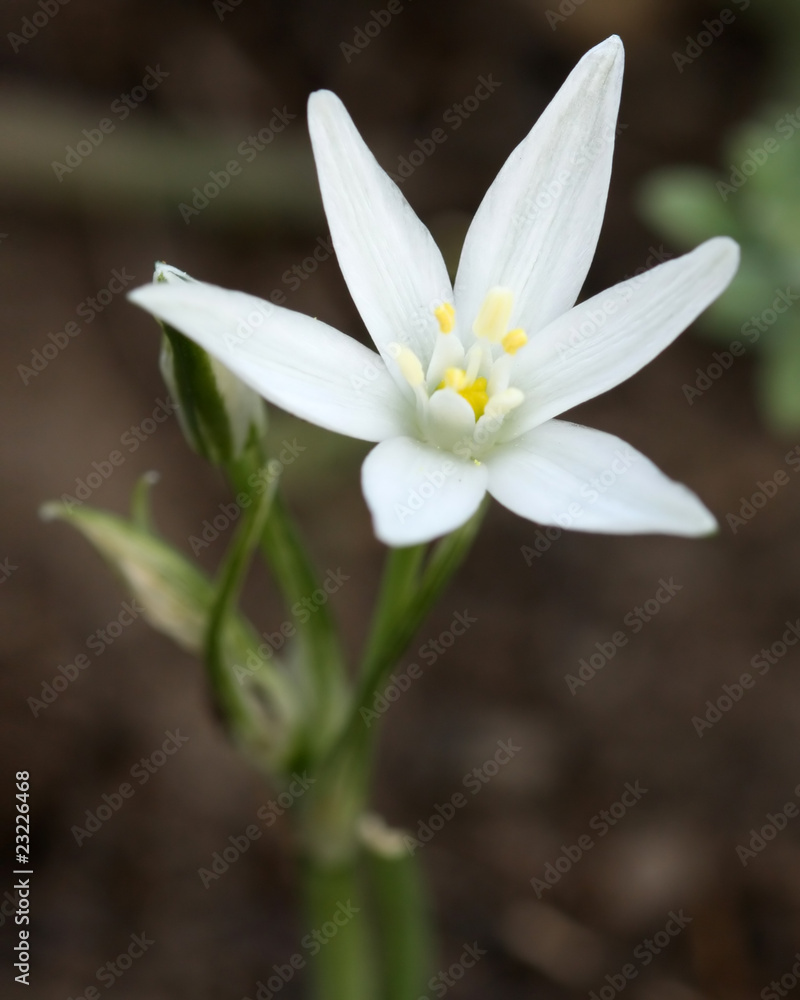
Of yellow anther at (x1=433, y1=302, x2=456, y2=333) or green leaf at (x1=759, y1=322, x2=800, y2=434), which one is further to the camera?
green leaf at (x1=759, y1=322, x2=800, y2=434)

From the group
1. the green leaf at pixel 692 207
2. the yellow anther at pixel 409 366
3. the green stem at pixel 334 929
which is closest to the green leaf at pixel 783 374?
the green leaf at pixel 692 207

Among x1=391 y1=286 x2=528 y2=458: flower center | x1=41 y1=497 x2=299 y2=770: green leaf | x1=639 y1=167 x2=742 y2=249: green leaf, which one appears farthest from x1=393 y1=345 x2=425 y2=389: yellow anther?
x1=639 y1=167 x2=742 y2=249: green leaf

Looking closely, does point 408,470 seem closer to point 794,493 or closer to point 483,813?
point 483,813

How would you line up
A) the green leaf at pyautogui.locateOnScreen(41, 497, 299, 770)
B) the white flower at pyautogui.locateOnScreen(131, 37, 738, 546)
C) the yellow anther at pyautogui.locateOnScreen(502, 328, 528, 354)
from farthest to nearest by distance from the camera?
the green leaf at pyautogui.locateOnScreen(41, 497, 299, 770) → the yellow anther at pyautogui.locateOnScreen(502, 328, 528, 354) → the white flower at pyautogui.locateOnScreen(131, 37, 738, 546)

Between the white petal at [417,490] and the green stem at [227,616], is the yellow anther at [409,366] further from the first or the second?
the green stem at [227,616]

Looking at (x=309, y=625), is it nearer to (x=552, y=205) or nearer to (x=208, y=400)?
(x=208, y=400)

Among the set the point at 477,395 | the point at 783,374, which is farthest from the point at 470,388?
the point at 783,374

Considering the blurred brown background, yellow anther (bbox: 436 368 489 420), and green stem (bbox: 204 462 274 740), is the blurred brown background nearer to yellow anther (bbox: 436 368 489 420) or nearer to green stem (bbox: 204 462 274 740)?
green stem (bbox: 204 462 274 740)

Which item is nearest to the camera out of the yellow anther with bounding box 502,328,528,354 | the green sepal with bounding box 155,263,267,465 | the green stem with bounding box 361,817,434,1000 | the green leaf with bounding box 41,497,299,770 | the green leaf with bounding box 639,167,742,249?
the green sepal with bounding box 155,263,267,465
